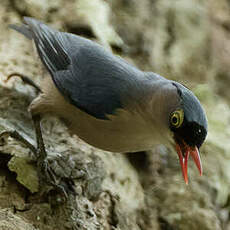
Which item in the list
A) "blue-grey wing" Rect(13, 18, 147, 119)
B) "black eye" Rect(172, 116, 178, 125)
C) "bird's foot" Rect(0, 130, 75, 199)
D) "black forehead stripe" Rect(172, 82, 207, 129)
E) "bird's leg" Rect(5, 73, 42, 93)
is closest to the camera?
"black forehead stripe" Rect(172, 82, 207, 129)

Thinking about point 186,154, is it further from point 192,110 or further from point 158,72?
point 158,72

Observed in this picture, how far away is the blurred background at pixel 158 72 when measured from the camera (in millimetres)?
4609

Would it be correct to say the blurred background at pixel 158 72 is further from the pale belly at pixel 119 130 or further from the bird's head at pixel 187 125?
the bird's head at pixel 187 125

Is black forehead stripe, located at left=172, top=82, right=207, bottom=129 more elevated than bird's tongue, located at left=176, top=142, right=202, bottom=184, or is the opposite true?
black forehead stripe, located at left=172, top=82, right=207, bottom=129

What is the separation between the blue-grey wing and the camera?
451 centimetres

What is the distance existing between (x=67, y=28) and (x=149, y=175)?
95.1 inches

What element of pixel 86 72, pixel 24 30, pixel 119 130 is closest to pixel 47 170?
pixel 119 130

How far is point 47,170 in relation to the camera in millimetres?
4227

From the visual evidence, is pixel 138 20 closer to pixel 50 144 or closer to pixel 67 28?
pixel 67 28

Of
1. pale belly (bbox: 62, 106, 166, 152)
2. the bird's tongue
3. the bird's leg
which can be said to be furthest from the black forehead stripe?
the bird's leg

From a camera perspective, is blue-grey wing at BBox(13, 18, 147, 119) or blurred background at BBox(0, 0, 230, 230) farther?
blurred background at BBox(0, 0, 230, 230)

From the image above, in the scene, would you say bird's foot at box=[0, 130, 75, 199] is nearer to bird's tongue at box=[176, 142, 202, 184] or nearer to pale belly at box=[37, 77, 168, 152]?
pale belly at box=[37, 77, 168, 152]

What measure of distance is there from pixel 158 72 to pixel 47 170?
302 cm

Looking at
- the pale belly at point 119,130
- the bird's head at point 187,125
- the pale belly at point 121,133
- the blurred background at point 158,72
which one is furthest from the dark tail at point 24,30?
the bird's head at point 187,125
